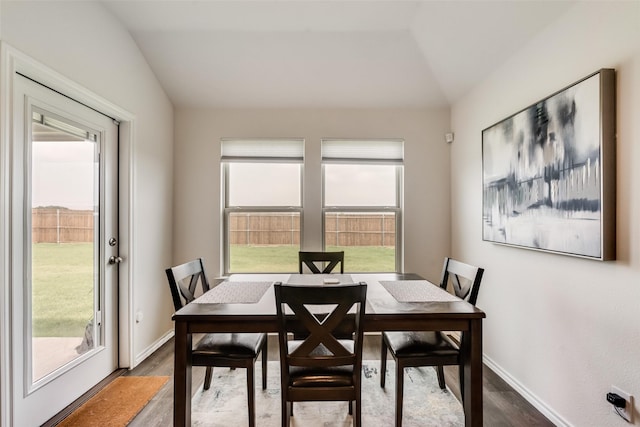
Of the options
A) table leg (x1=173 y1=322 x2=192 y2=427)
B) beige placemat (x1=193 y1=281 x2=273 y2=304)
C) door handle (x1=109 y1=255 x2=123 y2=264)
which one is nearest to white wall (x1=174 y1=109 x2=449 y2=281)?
door handle (x1=109 y1=255 x2=123 y2=264)

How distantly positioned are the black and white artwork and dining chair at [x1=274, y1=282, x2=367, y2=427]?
4.10 feet

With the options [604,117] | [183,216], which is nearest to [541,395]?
[604,117]

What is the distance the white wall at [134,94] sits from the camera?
1.62 m

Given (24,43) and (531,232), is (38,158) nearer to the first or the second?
(24,43)

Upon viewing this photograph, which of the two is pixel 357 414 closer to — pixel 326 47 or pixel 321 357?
pixel 321 357

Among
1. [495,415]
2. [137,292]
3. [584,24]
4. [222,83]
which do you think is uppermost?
[222,83]

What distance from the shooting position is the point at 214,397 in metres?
2.00

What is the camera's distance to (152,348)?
2.66 metres

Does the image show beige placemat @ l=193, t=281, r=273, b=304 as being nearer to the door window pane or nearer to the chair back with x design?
the door window pane

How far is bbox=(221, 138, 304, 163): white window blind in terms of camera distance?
3129 millimetres

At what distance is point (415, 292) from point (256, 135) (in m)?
2.26

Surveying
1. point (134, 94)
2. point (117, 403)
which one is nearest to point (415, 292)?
point (117, 403)

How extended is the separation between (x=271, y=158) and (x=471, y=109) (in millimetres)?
2036

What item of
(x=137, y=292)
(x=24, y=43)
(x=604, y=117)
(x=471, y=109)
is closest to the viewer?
(x=604, y=117)
